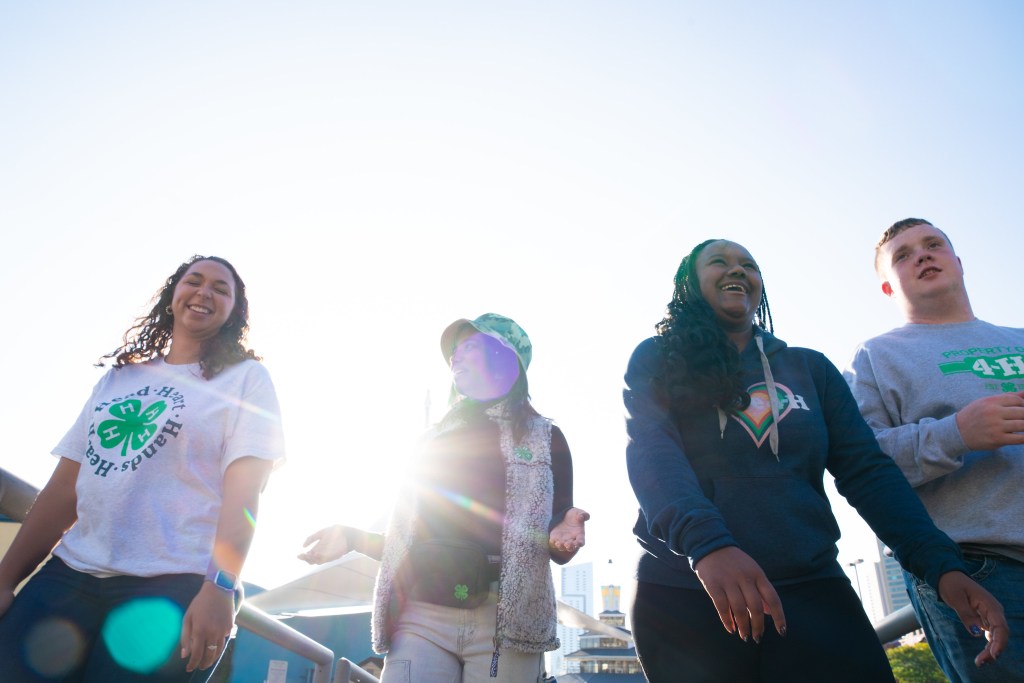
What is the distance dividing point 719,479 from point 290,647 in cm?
225

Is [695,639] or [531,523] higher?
[531,523]

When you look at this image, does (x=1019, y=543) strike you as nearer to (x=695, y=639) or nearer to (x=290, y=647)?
(x=695, y=639)

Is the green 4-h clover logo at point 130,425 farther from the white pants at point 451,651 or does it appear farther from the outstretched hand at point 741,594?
the outstretched hand at point 741,594

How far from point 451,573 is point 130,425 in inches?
49.8

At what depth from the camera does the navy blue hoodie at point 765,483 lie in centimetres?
185

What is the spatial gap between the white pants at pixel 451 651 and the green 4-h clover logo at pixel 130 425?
115 cm

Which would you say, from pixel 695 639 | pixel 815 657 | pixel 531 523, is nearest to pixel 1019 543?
pixel 815 657

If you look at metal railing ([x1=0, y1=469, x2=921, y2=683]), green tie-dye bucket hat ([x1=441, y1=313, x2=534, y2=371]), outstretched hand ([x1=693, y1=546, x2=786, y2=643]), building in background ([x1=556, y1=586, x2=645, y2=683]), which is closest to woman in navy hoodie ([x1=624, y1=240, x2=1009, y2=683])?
outstretched hand ([x1=693, y1=546, x2=786, y2=643])

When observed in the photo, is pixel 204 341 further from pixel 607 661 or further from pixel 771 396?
pixel 607 661

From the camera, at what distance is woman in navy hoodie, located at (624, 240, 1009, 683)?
5.68ft

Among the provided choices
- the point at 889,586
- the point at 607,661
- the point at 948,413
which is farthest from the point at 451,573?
the point at 889,586

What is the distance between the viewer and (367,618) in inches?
607

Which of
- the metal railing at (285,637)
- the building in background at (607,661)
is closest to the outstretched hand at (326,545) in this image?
the metal railing at (285,637)

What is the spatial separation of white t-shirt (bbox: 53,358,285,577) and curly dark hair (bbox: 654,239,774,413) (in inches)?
54.9
